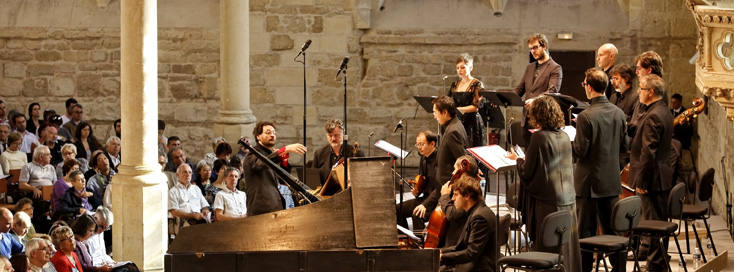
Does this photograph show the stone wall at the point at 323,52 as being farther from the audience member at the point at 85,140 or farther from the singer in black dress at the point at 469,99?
the singer in black dress at the point at 469,99

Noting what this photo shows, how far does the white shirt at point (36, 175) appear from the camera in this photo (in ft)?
36.9

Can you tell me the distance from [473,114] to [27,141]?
537 centimetres

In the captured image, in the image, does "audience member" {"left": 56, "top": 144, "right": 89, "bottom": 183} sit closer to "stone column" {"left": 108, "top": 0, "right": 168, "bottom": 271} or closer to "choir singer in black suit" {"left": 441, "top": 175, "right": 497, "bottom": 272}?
"stone column" {"left": 108, "top": 0, "right": 168, "bottom": 271}

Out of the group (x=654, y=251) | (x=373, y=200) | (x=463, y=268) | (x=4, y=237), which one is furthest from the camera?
(x=654, y=251)

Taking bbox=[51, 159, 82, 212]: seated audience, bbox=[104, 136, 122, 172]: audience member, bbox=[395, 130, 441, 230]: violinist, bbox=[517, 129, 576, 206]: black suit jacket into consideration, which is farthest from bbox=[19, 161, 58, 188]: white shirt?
bbox=[517, 129, 576, 206]: black suit jacket

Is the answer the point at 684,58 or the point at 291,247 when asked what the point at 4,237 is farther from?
the point at 684,58

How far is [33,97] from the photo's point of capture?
16.2 meters

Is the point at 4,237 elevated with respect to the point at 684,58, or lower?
lower

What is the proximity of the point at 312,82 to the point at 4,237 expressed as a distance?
7.68 m

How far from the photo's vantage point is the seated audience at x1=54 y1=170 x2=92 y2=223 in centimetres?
1008

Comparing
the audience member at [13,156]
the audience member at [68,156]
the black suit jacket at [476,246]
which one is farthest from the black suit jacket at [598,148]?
the audience member at [13,156]

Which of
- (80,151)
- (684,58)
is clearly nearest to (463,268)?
(80,151)

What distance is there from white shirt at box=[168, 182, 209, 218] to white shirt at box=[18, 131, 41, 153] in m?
3.34

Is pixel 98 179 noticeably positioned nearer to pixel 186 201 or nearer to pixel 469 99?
pixel 186 201
